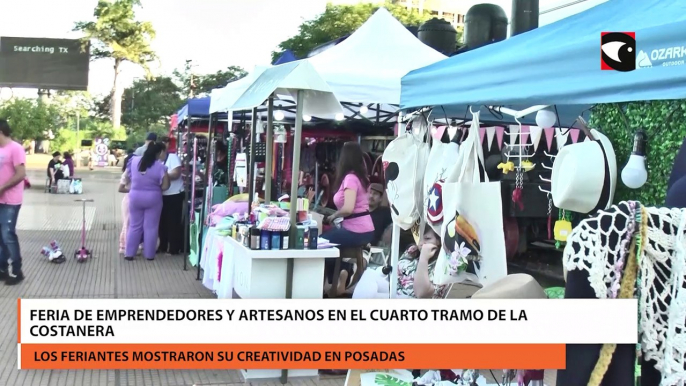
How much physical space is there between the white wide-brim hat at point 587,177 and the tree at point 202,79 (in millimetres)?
37322

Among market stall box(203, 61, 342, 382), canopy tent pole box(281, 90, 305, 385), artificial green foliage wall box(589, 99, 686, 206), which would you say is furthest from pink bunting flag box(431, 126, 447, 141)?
artificial green foliage wall box(589, 99, 686, 206)

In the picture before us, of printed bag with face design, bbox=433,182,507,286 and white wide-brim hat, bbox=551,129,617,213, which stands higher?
white wide-brim hat, bbox=551,129,617,213

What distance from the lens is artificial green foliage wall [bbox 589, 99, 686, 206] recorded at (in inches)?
94.1

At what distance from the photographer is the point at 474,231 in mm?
3348

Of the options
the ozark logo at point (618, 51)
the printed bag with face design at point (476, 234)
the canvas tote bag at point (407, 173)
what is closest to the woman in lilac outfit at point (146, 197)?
the canvas tote bag at point (407, 173)

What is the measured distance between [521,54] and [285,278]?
2.40 metres

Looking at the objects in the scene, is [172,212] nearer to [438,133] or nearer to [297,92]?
[297,92]

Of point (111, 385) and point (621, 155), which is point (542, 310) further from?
point (111, 385)

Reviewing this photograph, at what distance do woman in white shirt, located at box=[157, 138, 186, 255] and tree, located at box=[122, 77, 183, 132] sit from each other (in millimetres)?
46540

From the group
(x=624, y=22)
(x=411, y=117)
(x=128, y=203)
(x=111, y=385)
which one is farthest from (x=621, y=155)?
(x=128, y=203)

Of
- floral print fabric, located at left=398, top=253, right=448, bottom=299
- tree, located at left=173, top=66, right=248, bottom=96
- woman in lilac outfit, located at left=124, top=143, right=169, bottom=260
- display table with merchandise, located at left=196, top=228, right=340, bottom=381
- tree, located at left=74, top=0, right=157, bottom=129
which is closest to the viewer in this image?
display table with merchandise, located at left=196, top=228, right=340, bottom=381

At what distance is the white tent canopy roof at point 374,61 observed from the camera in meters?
5.82

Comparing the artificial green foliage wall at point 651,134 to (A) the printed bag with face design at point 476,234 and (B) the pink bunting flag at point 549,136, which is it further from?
(B) the pink bunting flag at point 549,136

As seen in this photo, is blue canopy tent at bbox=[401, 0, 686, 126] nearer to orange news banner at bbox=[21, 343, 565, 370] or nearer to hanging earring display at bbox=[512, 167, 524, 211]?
hanging earring display at bbox=[512, 167, 524, 211]
